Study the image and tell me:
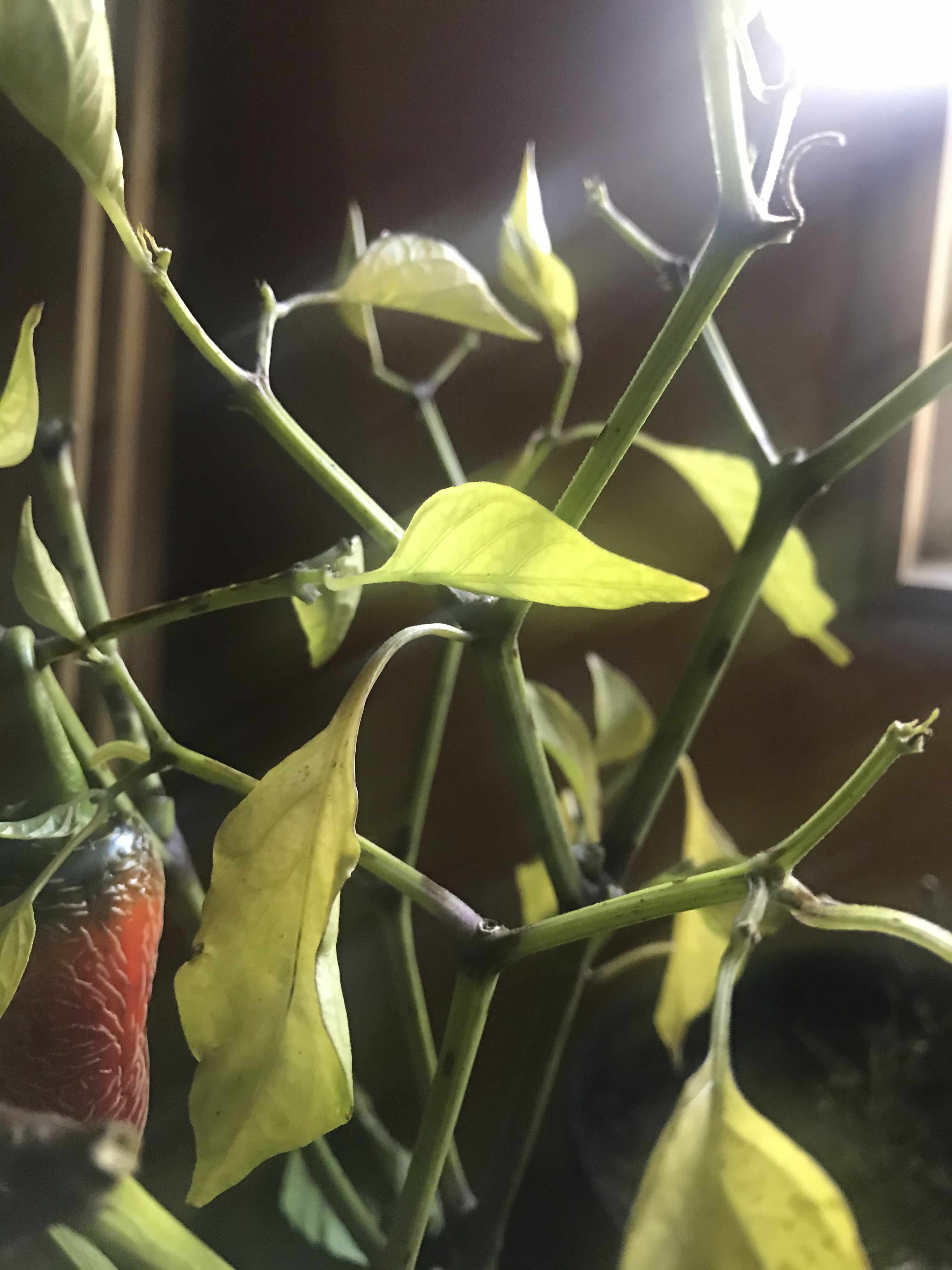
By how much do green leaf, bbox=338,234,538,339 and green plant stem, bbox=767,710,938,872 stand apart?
15 centimetres

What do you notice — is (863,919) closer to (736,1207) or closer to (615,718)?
(736,1207)

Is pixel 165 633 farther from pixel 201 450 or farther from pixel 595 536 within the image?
pixel 595 536

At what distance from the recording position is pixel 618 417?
0.18 m

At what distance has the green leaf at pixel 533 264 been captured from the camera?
0.26m

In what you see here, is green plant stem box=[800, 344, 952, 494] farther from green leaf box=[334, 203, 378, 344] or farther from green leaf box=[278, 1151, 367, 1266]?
green leaf box=[278, 1151, 367, 1266]

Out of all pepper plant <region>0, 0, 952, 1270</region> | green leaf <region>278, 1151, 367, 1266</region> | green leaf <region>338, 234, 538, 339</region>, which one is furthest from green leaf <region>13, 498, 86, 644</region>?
green leaf <region>278, 1151, 367, 1266</region>

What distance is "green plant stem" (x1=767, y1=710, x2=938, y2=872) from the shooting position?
17 cm

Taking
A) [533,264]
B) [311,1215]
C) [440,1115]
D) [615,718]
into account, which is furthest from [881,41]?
[311,1215]

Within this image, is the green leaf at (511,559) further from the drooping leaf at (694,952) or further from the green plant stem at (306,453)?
the drooping leaf at (694,952)

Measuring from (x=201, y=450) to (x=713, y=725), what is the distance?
293 mm

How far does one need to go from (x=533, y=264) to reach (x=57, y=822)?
0.66 ft

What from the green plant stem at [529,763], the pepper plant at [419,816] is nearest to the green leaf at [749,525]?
the pepper plant at [419,816]

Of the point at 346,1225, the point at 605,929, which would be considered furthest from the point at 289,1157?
the point at 605,929

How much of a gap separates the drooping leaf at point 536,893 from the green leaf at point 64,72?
262 millimetres
